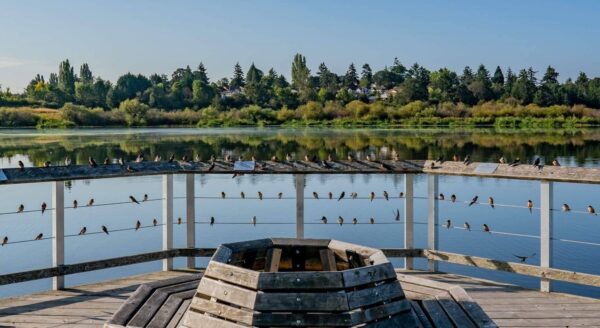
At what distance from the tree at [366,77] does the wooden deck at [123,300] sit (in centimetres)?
12898

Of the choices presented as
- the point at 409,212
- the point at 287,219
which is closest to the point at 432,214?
the point at 409,212

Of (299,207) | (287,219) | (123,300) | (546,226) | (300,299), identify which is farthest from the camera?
(287,219)

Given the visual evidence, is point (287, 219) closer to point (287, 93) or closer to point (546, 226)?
point (546, 226)

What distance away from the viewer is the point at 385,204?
19.5 meters

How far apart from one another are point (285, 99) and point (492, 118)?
89.1 ft

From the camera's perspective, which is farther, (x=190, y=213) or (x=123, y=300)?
(x=190, y=213)

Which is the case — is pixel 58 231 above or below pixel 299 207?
below

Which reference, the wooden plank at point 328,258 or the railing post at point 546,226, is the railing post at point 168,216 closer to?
the wooden plank at point 328,258

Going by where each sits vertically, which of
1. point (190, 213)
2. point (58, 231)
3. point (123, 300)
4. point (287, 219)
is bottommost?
point (287, 219)

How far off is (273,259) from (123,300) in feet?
8.67

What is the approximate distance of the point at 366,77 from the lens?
13700cm

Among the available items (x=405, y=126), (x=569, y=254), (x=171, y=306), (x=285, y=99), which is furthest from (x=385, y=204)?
(x=285, y=99)

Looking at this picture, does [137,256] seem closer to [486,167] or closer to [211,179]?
[486,167]

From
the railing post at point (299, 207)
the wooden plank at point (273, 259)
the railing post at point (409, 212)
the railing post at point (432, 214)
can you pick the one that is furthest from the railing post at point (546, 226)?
the wooden plank at point (273, 259)
